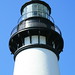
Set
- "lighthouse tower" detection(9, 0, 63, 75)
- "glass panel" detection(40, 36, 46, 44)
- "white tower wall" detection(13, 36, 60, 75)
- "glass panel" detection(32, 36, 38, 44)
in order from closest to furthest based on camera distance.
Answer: "white tower wall" detection(13, 36, 60, 75)
"lighthouse tower" detection(9, 0, 63, 75)
"glass panel" detection(32, 36, 38, 44)
"glass panel" detection(40, 36, 46, 44)

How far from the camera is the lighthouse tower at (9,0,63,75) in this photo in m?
18.6

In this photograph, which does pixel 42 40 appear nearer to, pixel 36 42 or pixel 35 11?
pixel 36 42

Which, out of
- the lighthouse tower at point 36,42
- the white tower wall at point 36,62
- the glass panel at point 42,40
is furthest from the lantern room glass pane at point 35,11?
the white tower wall at point 36,62

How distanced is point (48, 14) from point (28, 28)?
2.69 meters

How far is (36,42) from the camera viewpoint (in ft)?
64.4

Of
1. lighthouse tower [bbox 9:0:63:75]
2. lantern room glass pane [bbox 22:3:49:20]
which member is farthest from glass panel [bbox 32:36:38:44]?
lantern room glass pane [bbox 22:3:49:20]

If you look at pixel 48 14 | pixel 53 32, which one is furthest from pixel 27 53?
pixel 48 14

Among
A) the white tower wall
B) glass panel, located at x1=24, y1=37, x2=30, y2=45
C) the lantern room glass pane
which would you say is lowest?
the white tower wall

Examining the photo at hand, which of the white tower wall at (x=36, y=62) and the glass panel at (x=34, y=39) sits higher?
the glass panel at (x=34, y=39)

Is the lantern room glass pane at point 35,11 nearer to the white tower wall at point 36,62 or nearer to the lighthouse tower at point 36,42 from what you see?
the lighthouse tower at point 36,42

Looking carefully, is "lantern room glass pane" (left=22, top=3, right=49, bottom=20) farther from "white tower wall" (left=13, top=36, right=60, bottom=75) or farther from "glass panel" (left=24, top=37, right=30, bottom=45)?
"white tower wall" (left=13, top=36, right=60, bottom=75)

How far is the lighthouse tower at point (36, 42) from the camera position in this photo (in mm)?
18609

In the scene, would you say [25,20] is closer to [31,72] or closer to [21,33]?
[21,33]

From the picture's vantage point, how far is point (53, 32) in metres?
20.2
